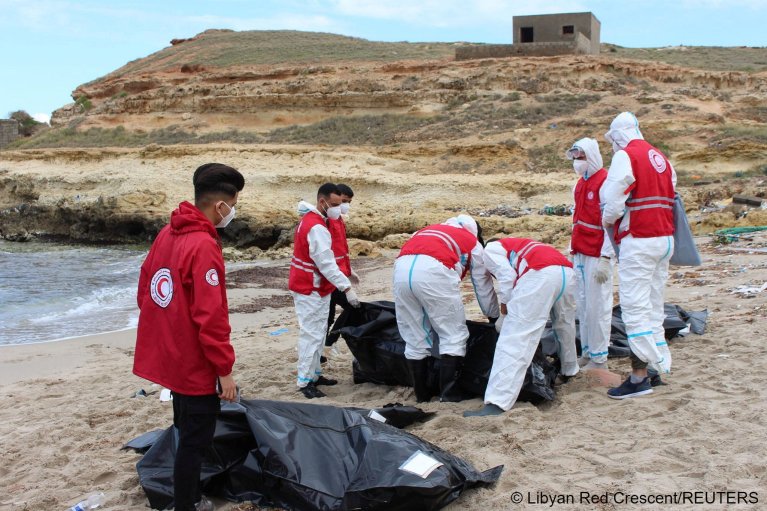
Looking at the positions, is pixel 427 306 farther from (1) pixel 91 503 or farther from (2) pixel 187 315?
(1) pixel 91 503

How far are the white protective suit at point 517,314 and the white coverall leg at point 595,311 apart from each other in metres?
0.55

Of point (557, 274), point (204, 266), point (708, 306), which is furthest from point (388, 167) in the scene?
point (204, 266)

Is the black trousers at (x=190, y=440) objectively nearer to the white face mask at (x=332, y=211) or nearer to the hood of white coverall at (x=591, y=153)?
the white face mask at (x=332, y=211)

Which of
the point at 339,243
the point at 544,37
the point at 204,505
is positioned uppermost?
the point at 544,37

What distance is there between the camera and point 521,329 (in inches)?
185

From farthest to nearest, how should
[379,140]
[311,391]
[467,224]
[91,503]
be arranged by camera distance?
[379,140] → [311,391] → [467,224] → [91,503]

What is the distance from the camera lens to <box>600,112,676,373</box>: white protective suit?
4832 mm

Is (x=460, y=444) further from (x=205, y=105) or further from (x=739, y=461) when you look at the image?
(x=205, y=105)

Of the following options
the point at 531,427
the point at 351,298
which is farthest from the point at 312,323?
the point at 531,427

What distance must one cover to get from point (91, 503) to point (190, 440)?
2.80 ft

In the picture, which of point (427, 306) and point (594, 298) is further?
point (594, 298)

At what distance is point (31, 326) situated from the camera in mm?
10906

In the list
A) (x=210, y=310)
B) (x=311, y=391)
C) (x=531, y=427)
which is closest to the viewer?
(x=210, y=310)

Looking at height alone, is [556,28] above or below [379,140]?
above
